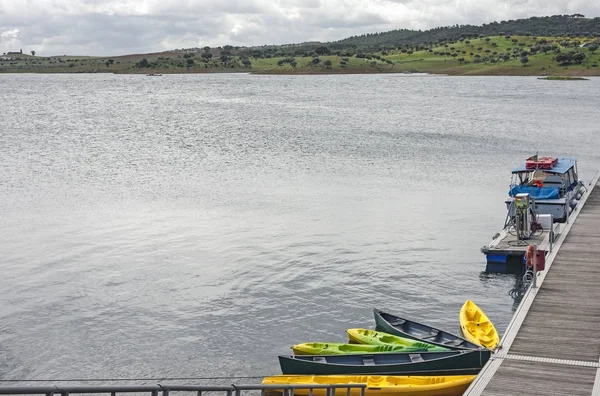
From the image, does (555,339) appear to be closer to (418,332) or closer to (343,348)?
(418,332)

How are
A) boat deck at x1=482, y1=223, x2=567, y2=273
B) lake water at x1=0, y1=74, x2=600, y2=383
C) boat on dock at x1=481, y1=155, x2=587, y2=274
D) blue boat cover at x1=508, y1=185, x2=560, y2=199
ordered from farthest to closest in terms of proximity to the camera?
blue boat cover at x1=508, y1=185, x2=560, y2=199, boat on dock at x1=481, y1=155, x2=587, y2=274, boat deck at x1=482, y1=223, x2=567, y2=273, lake water at x1=0, y1=74, x2=600, y2=383

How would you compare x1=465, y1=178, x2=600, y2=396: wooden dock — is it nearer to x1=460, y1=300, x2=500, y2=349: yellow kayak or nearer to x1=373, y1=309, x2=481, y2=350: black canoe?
x1=460, y1=300, x2=500, y2=349: yellow kayak

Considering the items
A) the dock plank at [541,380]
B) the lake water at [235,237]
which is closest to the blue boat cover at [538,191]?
the lake water at [235,237]

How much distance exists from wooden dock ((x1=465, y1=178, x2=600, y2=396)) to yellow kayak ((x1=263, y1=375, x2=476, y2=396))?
1.26m

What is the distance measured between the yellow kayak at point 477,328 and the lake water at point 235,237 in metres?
1.10

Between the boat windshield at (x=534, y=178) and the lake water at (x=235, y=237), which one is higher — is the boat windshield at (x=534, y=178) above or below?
above

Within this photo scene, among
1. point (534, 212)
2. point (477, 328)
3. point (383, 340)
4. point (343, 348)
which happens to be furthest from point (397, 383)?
point (534, 212)

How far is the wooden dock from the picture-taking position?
67.9 ft

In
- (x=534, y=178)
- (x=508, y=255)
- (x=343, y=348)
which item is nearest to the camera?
(x=343, y=348)

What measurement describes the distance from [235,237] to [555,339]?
874 inches

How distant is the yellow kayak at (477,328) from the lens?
2648 centimetres

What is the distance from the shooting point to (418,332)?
2741 centimetres

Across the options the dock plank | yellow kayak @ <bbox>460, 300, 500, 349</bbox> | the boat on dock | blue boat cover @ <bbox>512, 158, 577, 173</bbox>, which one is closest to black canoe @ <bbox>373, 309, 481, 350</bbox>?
yellow kayak @ <bbox>460, 300, 500, 349</bbox>

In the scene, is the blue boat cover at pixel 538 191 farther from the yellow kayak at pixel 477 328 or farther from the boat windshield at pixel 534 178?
the yellow kayak at pixel 477 328
